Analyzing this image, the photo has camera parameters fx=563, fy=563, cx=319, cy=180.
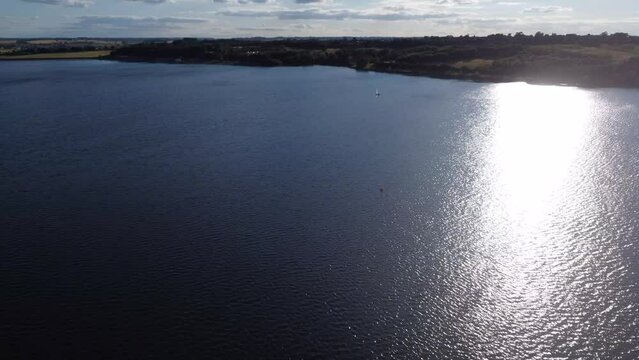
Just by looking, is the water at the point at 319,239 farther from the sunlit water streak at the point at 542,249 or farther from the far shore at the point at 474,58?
the far shore at the point at 474,58

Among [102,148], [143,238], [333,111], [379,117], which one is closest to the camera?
[143,238]

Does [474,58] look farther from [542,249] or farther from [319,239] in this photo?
[319,239]

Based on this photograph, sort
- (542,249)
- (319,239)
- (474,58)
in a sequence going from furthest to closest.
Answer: (474,58)
(319,239)
(542,249)

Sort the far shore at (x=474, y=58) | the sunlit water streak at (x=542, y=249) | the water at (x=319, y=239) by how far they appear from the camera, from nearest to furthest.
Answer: the water at (x=319, y=239) < the sunlit water streak at (x=542, y=249) < the far shore at (x=474, y=58)

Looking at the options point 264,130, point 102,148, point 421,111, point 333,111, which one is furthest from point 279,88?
point 102,148

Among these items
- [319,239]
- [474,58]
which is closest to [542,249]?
[319,239]

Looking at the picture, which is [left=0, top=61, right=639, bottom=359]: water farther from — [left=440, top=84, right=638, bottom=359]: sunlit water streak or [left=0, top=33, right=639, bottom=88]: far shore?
[left=0, top=33, right=639, bottom=88]: far shore

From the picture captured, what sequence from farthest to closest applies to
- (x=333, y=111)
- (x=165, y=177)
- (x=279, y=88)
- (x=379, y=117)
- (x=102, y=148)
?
(x=279, y=88) < (x=333, y=111) < (x=379, y=117) < (x=102, y=148) < (x=165, y=177)

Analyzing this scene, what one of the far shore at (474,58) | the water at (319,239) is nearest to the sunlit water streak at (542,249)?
the water at (319,239)

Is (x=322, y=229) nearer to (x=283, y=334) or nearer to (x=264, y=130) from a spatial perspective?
(x=283, y=334)
